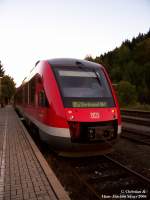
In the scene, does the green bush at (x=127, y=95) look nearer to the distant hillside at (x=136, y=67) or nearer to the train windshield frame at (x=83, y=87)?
the distant hillside at (x=136, y=67)

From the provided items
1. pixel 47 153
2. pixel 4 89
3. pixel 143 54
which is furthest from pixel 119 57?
pixel 47 153

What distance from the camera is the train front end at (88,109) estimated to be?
7.40 metres

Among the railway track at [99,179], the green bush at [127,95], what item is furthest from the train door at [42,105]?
the green bush at [127,95]

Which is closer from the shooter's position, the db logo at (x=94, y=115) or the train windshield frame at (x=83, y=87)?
the db logo at (x=94, y=115)

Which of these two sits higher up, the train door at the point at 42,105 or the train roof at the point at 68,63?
the train roof at the point at 68,63

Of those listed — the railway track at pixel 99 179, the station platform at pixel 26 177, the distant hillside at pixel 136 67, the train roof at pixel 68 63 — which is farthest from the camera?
the distant hillside at pixel 136 67

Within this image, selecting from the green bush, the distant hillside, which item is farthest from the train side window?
the distant hillside

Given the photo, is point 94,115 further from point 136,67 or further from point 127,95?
point 136,67

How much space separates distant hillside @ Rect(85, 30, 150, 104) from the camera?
84312mm

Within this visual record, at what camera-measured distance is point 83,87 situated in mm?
8375

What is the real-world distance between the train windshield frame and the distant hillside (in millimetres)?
71909

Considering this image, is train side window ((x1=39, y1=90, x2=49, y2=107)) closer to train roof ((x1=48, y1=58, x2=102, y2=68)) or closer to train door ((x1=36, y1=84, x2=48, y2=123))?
train door ((x1=36, y1=84, x2=48, y2=123))

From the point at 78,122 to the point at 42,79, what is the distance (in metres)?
2.17

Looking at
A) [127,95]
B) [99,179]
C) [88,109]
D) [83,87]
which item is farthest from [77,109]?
[127,95]
